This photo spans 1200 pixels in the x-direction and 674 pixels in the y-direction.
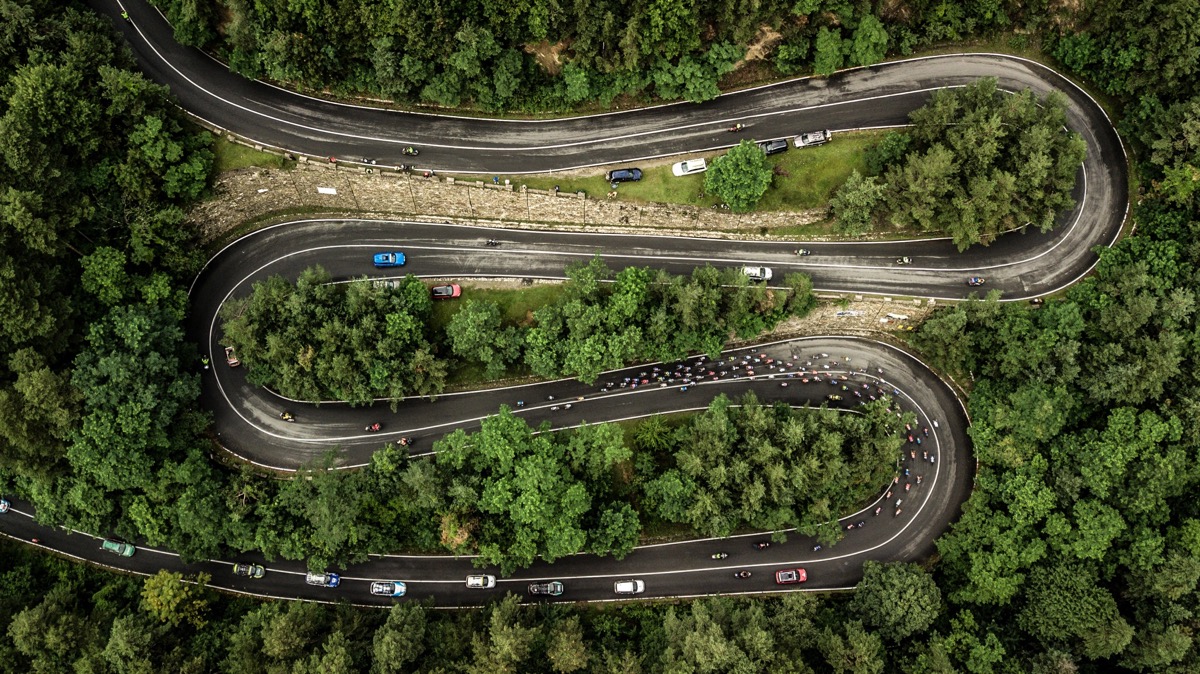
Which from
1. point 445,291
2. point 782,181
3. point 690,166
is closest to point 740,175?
point 690,166

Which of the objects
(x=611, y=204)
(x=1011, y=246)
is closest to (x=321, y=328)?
(x=611, y=204)

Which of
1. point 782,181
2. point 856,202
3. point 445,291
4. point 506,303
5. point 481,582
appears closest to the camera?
point 856,202

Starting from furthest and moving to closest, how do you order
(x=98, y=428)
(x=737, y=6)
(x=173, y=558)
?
(x=173, y=558) → (x=737, y=6) → (x=98, y=428)

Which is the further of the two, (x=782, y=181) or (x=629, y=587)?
(x=782, y=181)

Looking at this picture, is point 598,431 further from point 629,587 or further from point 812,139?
point 812,139

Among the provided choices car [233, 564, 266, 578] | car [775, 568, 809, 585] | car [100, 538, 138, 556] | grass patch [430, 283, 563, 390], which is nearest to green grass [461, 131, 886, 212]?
grass patch [430, 283, 563, 390]

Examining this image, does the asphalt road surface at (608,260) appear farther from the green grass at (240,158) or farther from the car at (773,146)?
the green grass at (240,158)

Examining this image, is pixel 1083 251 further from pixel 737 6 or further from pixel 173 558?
pixel 173 558

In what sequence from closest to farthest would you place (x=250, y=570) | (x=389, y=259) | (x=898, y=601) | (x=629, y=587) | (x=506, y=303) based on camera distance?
1. (x=898, y=601)
2. (x=250, y=570)
3. (x=629, y=587)
4. (x=389, y=259)
5. (x=506, y=303)
